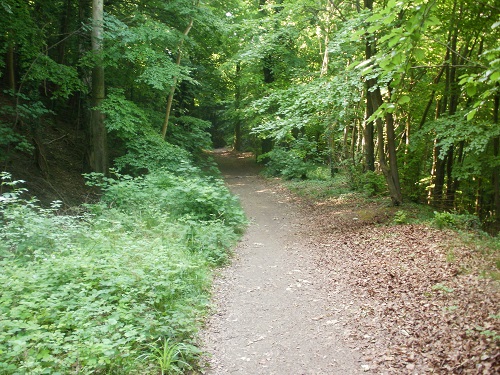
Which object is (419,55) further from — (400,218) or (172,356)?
(400,218)

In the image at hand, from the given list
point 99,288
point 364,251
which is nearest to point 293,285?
point 364,251

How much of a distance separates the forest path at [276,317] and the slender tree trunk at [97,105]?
18.5 ft

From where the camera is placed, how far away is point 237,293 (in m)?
6.20

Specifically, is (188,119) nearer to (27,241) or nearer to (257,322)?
(27,241)

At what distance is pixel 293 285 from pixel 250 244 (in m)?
2.73

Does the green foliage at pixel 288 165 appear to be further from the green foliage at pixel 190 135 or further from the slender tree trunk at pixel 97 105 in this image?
the slender tree trunk at pixel 97 105

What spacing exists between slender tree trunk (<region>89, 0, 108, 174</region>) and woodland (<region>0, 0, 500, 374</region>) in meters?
0.05

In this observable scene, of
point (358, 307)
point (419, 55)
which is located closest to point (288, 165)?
point (358, 307)

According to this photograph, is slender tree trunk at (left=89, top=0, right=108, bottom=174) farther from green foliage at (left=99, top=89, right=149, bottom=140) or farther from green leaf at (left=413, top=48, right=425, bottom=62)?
green leaf at (left=413, top=48, right=425, bottom=62)

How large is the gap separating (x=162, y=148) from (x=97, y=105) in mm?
2405

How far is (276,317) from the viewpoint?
17.4 ft

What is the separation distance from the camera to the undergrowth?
341cm

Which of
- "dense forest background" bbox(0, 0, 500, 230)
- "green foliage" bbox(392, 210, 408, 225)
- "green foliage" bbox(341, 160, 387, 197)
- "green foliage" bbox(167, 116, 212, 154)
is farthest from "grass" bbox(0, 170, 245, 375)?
"green foliage" bbox(167, 116, 212, 154)

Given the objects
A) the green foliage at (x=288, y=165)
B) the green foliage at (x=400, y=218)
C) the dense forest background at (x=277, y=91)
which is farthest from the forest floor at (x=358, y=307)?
the green foliage at (x=288, y=165)
